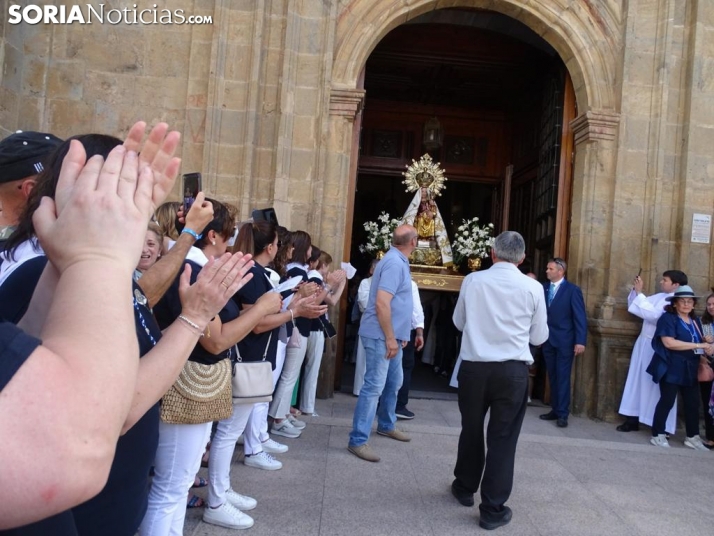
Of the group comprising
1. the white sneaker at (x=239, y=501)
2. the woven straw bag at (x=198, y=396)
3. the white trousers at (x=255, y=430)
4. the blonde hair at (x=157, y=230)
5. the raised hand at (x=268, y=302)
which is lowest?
the white sneaker at (x=239, y=501)

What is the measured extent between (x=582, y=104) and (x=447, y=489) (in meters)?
5.75

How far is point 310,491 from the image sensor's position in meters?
4.41

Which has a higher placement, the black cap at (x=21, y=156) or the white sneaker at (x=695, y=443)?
the black cap at (x=21, y=156)

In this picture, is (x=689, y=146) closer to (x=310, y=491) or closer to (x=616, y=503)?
(x=616, y=503)

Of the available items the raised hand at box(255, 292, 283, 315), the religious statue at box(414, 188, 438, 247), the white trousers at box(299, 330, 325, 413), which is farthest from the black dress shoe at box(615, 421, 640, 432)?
the raised hand at box(255, 292, 283, 315)

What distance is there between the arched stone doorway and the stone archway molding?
0.01 m

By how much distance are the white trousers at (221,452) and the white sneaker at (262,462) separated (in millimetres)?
1105

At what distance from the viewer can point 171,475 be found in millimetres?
2748

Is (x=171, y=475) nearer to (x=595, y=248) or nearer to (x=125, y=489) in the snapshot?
(x=125, y=489)

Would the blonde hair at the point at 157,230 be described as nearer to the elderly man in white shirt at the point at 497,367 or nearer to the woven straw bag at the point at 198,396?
the woven straw bag at the point at 198,396

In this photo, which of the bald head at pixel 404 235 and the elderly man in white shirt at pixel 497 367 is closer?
the elderly man in white shirt at pixel 497 367

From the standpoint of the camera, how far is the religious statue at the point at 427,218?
9602mm

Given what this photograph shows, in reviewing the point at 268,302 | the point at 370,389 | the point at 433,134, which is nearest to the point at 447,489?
the point at 370,389

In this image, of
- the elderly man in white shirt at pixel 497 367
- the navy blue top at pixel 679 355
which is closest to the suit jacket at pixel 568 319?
the navy blue top at pixel 679 355
